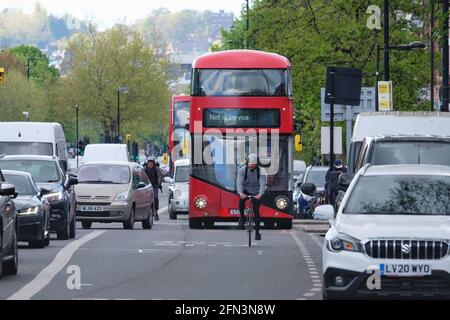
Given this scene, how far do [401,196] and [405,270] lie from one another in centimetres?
163

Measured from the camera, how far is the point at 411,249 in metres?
16.2

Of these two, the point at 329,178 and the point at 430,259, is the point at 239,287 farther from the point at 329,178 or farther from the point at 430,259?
the point at 329,178

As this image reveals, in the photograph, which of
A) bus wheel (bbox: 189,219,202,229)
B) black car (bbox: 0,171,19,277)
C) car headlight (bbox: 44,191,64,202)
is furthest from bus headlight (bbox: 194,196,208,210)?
black car (bbox: 0,171,19,277)

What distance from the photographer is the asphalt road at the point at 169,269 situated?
18.8 meters

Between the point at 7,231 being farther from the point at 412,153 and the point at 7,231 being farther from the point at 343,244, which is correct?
the point at 412,153

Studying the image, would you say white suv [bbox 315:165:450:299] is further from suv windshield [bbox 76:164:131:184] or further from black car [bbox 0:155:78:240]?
suv windshield [bbox 76:164:131:184]

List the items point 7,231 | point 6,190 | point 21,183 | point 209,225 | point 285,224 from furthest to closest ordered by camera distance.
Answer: point 209,225 < point 285,224 < point 21,183 < point 7,231 < point 6,190

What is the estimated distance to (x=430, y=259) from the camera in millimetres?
16188

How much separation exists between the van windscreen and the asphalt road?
15647 mm

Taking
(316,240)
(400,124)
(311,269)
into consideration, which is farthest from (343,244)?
(316,240)

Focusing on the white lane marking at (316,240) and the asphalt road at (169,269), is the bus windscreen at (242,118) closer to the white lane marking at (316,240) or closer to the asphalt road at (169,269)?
the white lane marking at (316,240)

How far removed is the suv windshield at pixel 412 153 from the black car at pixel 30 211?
652cm

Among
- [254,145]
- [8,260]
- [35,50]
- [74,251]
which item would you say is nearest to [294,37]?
[254,145]

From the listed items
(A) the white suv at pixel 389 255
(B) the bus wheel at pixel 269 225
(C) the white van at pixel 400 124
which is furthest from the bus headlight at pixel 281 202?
(A) the white suv at pixel 389 255
